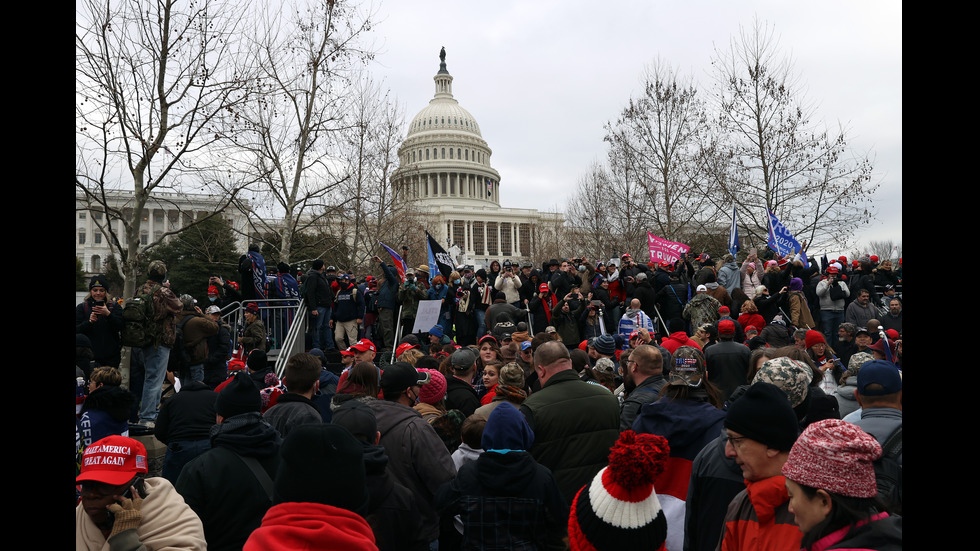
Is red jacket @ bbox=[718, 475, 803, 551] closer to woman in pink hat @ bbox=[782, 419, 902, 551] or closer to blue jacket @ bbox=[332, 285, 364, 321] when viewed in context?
woman in pink hat @ bbox=[782, 419, 902, 551]

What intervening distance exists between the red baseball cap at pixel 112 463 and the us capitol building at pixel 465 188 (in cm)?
9163

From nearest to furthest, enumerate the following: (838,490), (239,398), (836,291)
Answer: (838,490)
(239,398)
(836,291)

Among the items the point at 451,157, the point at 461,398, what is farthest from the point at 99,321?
the point at 451,157

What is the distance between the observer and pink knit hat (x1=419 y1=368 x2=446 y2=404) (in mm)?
4953

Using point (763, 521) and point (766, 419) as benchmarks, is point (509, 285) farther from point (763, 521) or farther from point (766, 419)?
point (763, 521)

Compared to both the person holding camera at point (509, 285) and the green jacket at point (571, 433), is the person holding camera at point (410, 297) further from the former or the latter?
the green jacket at point (571, 433)

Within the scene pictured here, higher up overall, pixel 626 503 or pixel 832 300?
pixel 832 300

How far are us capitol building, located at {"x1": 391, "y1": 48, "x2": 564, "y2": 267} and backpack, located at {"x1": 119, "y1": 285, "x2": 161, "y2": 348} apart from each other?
86.4m

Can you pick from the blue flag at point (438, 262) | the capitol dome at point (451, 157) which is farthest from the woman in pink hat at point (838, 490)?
the capitol dome at point (451, 157)

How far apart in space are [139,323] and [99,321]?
0.48 metres

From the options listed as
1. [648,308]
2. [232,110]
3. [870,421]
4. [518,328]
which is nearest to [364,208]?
[232,110]

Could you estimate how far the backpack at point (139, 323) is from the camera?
7.70m

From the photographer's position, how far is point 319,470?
90.8 inches

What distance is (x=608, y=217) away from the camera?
3688 cm
